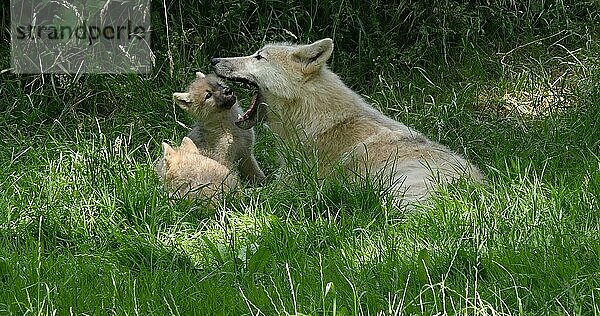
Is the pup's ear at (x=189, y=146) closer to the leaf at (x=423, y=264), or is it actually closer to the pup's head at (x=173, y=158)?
the pup's head at (x=173, y=158)

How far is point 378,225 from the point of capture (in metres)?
5.09

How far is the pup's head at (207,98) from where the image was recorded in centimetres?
669

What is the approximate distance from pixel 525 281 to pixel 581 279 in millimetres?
238

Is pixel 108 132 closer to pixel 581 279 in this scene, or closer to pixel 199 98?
pixel 199 98

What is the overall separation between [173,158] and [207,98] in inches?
29.9

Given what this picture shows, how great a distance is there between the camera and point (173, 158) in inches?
241

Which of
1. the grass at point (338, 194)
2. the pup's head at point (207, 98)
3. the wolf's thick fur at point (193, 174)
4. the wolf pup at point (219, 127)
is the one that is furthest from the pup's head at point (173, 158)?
the pup's head at point (207, 98)

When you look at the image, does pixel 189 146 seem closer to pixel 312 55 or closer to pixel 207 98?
pixel 207 98

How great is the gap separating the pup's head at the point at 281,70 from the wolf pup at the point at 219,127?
0.60ft

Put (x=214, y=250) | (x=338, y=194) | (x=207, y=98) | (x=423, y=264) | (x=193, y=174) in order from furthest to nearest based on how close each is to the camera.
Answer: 1. (x=207, y=98)
2. (x=193, y=174)
3. (x=338, y=194)
4. (x=214, y=250)
5. (x=423, y=264)

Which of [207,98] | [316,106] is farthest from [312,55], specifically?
[207,98]

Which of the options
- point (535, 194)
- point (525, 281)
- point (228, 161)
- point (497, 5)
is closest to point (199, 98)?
point (228, 161)

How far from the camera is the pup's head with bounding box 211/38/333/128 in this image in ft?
21.6

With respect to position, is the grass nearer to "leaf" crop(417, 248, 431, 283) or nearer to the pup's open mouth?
"leaf" crop(417, 248, 431, 283)
